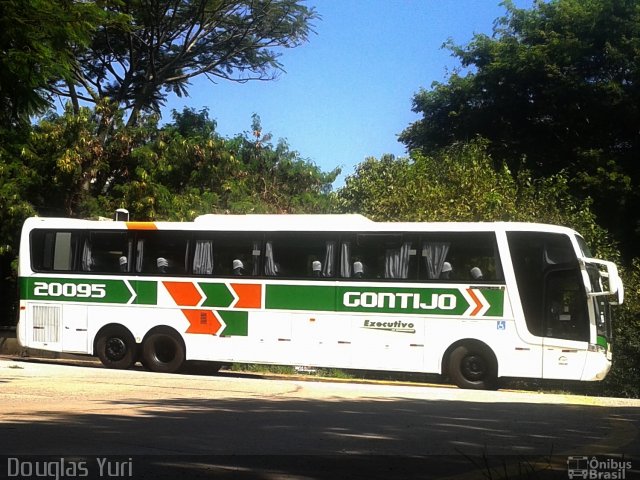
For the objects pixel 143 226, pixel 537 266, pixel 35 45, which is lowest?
pixel 537 266

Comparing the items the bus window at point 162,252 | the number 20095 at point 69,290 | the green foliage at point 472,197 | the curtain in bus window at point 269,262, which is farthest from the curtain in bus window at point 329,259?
the green foliage at point 472,197

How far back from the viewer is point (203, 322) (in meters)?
19.2

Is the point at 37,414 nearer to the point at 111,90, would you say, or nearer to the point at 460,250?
the point at 460,250

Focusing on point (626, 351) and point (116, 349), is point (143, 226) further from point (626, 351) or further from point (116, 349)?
point (626, 351)

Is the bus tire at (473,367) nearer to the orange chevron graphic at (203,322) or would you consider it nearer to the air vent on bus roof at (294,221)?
the air vent on bus roof at (294,221)

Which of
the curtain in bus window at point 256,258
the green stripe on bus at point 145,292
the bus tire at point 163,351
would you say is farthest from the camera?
the green stripe on bus at point 145,292

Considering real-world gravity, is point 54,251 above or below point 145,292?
above

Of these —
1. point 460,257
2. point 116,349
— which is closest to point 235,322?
point 116,349

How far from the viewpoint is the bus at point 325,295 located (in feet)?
57.0

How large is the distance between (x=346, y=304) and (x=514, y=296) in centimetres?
333

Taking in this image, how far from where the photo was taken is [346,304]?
18.3m

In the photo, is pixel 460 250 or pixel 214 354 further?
pixel 214 354

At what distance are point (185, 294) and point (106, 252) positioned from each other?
7.00ft

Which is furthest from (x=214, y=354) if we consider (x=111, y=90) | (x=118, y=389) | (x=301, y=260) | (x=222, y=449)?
(x=111, y=90)
